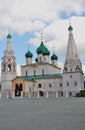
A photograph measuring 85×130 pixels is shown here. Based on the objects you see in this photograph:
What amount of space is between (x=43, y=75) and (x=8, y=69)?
30.5 feet

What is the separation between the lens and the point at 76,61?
5869 cm

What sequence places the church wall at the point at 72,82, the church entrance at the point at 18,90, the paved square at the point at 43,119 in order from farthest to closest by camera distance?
the church entrance at the point at 18,90, the church wall at the point at 72,82, the paved square at the point at 43,119

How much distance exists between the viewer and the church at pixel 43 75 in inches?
2275

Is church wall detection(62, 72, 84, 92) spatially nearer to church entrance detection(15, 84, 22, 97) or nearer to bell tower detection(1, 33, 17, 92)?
church entrance detection(15, 84, 22, 97)

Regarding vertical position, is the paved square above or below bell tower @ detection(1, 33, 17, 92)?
below

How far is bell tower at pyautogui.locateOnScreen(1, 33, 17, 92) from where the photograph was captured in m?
65.2

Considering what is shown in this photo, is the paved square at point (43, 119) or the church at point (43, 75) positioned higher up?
the church at point (43, 75)

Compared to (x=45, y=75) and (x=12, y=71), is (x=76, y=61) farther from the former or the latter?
(x=12, y=71)

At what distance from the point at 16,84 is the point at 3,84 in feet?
16.0

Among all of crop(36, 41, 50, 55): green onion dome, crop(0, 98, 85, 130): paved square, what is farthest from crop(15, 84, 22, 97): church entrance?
crop(0, 98, 85, 130): paved square

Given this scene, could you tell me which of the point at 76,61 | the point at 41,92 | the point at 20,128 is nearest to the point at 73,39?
the point at 76,61

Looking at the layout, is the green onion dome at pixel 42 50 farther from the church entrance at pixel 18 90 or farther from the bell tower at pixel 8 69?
the church entrance at pixel 18 90

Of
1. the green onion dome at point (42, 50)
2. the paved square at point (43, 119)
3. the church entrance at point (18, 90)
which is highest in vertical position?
the green onion dome at point (42, 50)

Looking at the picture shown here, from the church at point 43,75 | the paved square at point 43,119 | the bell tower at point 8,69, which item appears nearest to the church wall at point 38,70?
the church at point 43,75
